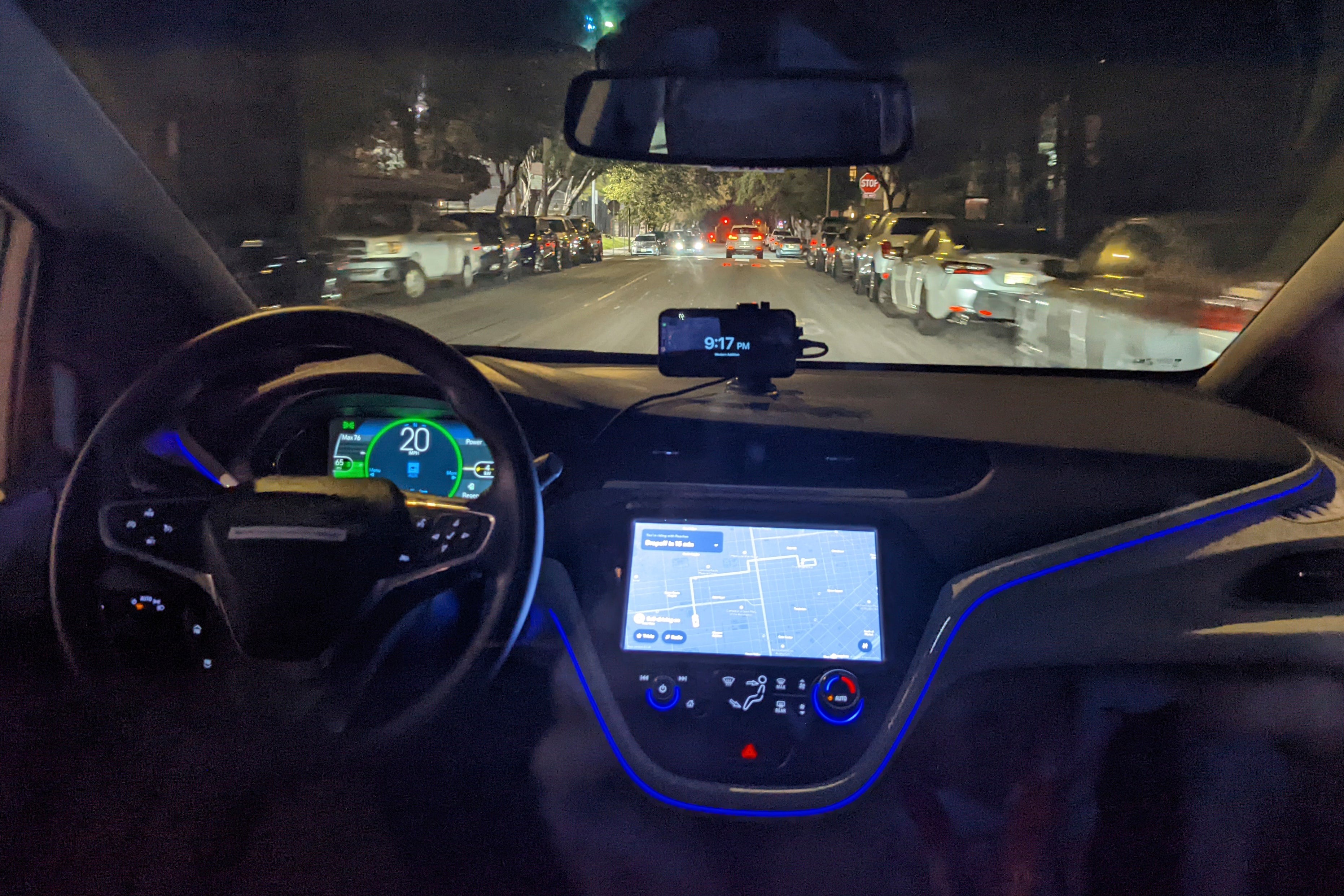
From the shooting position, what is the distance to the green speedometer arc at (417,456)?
2.94 metres

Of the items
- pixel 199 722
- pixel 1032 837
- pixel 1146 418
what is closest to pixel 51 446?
pixel 199 722

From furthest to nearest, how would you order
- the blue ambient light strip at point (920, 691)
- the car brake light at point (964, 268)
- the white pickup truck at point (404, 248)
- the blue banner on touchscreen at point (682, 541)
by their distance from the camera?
1. the car brake light at point (964, 268)
2. the white pickup truck at point (404, 248)
3. the blue banner on touchscreen at point (682, 541)
4. the blue ambient light strip at point (920, 691)

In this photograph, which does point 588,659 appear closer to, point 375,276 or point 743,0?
point 743,0

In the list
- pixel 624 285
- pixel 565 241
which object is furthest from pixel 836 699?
pixel 624 285

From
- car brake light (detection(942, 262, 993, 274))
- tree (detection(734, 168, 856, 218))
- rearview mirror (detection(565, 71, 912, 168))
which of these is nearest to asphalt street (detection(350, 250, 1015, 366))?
tree (detection(734, 168, 856, 218))

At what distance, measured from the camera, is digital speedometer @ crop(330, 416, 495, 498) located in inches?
115

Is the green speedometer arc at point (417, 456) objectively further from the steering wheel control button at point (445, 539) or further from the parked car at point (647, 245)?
the parked car at point (647, 245)

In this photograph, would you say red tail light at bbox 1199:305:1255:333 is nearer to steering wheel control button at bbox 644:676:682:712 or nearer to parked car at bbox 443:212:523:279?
steering wheel control button at bbox 644:676:682:712

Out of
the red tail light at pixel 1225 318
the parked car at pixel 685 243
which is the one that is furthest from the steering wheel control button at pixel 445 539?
the red tail light at pixel 1225 318

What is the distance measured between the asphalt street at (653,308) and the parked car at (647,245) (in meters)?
0.07

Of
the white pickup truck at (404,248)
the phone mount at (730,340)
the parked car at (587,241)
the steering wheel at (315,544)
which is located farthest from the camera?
the parked car at (587,241)

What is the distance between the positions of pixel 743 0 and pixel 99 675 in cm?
221

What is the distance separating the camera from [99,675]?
2.22m

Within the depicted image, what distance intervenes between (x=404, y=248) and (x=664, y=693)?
3097 mm
